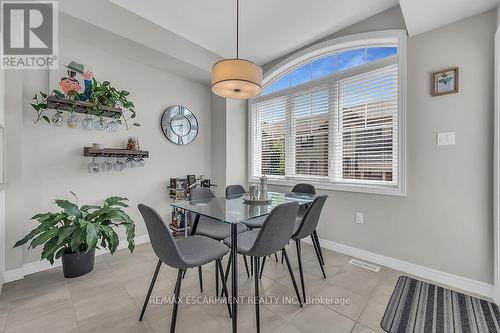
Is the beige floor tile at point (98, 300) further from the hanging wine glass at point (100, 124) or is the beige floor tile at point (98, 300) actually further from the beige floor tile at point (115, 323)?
the hanging wine glass at point (100, 124)

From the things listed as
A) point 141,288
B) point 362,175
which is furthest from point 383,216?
point 141,288

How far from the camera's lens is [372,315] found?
1.69 metres

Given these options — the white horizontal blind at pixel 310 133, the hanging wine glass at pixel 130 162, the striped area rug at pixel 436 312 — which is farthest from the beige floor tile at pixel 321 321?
the hanging wine glass at pixel 130 162

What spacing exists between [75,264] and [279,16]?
3.52 m

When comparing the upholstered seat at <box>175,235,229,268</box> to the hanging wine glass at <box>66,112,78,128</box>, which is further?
the hanging wine glass at <box>66,112,78,128</box>

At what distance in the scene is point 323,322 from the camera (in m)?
1.62

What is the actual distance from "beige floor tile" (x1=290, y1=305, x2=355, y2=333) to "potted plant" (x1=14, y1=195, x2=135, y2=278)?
1.66 meters

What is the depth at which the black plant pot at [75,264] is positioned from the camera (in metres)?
2.23

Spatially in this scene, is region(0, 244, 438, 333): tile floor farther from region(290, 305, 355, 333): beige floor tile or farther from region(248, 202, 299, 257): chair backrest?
region(248, 202, 299, 257): chair backrest

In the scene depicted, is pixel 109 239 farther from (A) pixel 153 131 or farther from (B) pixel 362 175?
(B) pixel 362 175

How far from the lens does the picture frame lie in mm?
2088

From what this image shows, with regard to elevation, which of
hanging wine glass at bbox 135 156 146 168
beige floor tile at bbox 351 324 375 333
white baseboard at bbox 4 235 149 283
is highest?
hanging wine glass at bbox 135 156 146 168

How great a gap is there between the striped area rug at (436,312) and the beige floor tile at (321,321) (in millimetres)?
277

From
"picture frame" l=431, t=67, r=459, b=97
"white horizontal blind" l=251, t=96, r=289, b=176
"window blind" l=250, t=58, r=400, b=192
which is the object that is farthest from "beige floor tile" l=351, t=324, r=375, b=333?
"white horizontal blind" l=251, t=96, r=289, b=176
